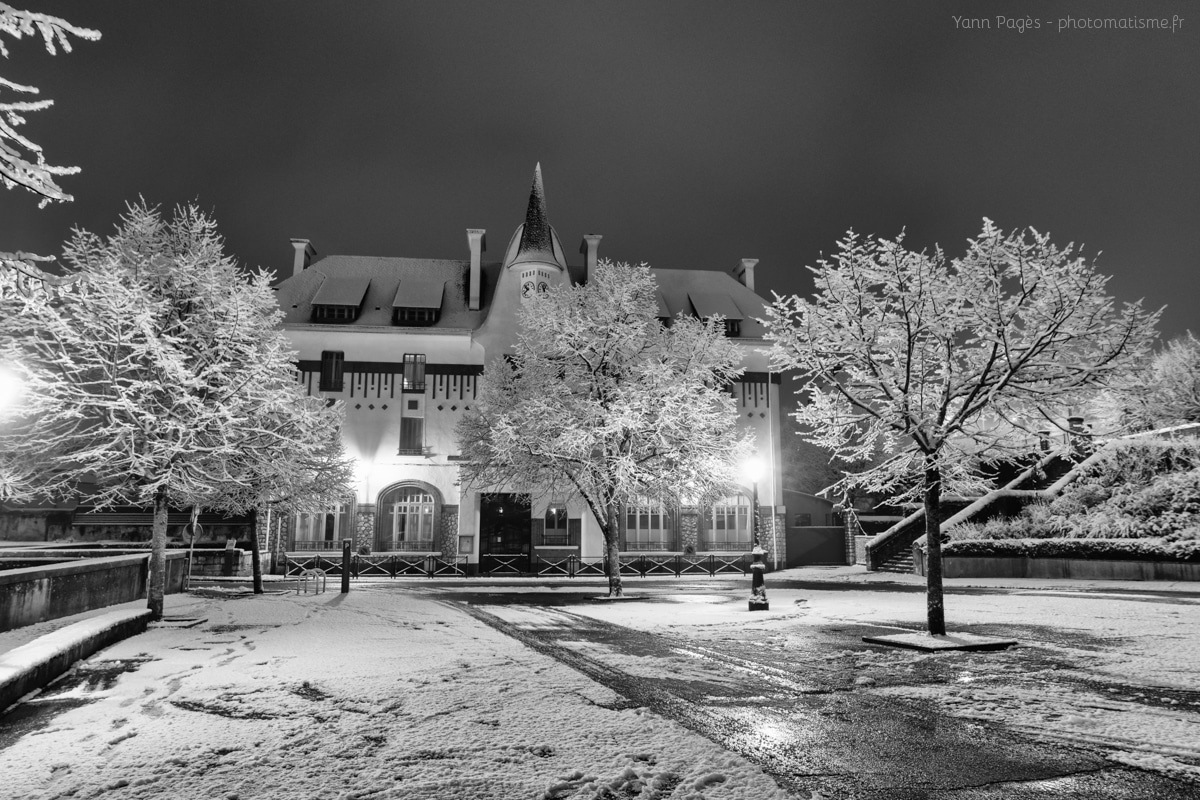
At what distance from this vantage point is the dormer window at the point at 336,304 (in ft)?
112

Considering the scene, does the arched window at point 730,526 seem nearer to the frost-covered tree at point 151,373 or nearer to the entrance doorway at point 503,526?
the entrance doorway at point 503,526

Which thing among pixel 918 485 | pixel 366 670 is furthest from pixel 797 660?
pixel 366 670

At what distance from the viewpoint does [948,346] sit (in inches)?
402

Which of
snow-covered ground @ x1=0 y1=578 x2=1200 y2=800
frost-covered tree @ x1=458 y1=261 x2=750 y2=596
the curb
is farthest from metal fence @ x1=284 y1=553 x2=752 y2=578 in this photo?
the curb

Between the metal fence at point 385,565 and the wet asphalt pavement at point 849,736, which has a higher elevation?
the wet asphalt pavement at point 849,736

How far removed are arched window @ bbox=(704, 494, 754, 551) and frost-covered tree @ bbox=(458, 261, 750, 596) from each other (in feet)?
38.0

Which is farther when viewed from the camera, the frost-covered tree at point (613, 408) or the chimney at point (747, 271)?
the chimney at point (747, 271)

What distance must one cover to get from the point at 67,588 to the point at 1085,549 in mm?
23450

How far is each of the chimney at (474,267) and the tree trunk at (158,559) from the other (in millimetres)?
23447

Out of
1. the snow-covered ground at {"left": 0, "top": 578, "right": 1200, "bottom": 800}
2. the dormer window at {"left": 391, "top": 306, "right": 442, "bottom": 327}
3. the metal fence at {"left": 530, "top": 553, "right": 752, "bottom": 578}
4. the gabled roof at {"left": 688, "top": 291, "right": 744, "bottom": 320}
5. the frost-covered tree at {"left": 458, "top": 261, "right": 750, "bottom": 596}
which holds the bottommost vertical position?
the metal fence at {"left": 530, "top": 553, "right": 752, "bottom": 578}

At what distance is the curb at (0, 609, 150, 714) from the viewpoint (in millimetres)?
6296

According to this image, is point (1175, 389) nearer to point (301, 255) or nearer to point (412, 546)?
point (412, 546)

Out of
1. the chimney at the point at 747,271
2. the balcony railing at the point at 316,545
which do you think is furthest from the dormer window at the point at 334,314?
the chimney at the point at 747,271

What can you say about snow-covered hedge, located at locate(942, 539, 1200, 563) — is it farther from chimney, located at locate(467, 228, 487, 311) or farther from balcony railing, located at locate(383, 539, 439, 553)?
chimney, located at locate(467, 228, 487, 311)
